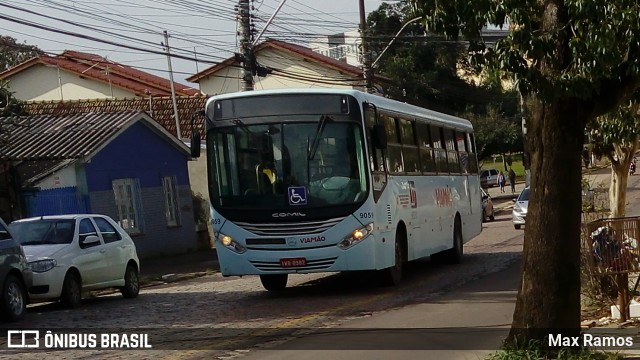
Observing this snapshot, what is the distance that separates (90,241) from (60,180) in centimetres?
1203

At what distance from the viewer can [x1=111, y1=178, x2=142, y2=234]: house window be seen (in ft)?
106

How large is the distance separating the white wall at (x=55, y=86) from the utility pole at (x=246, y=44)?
27014 mm

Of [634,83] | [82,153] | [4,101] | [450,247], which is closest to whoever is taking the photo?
[634,83]

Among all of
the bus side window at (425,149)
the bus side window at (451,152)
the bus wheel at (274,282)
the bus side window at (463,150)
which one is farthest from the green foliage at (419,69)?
the bus wheel at (274,282)

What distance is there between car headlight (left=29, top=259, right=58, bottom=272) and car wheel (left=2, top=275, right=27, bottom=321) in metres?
0.89

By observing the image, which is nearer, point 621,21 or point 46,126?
point 621,21

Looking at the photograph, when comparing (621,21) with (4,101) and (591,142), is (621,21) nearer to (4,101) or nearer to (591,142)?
(591,142)

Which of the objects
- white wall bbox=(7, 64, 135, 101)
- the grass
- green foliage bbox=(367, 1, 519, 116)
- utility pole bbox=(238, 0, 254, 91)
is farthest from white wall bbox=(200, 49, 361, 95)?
the grass

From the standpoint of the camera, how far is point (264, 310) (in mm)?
15711

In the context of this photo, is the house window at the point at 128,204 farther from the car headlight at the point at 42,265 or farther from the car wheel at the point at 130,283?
the car headlight at the point at 42,265

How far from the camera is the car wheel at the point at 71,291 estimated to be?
17234mm

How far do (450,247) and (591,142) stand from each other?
6395 mm

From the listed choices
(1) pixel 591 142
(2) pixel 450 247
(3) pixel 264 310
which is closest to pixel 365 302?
(3) pixel 264 310

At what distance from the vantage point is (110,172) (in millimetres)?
31906
